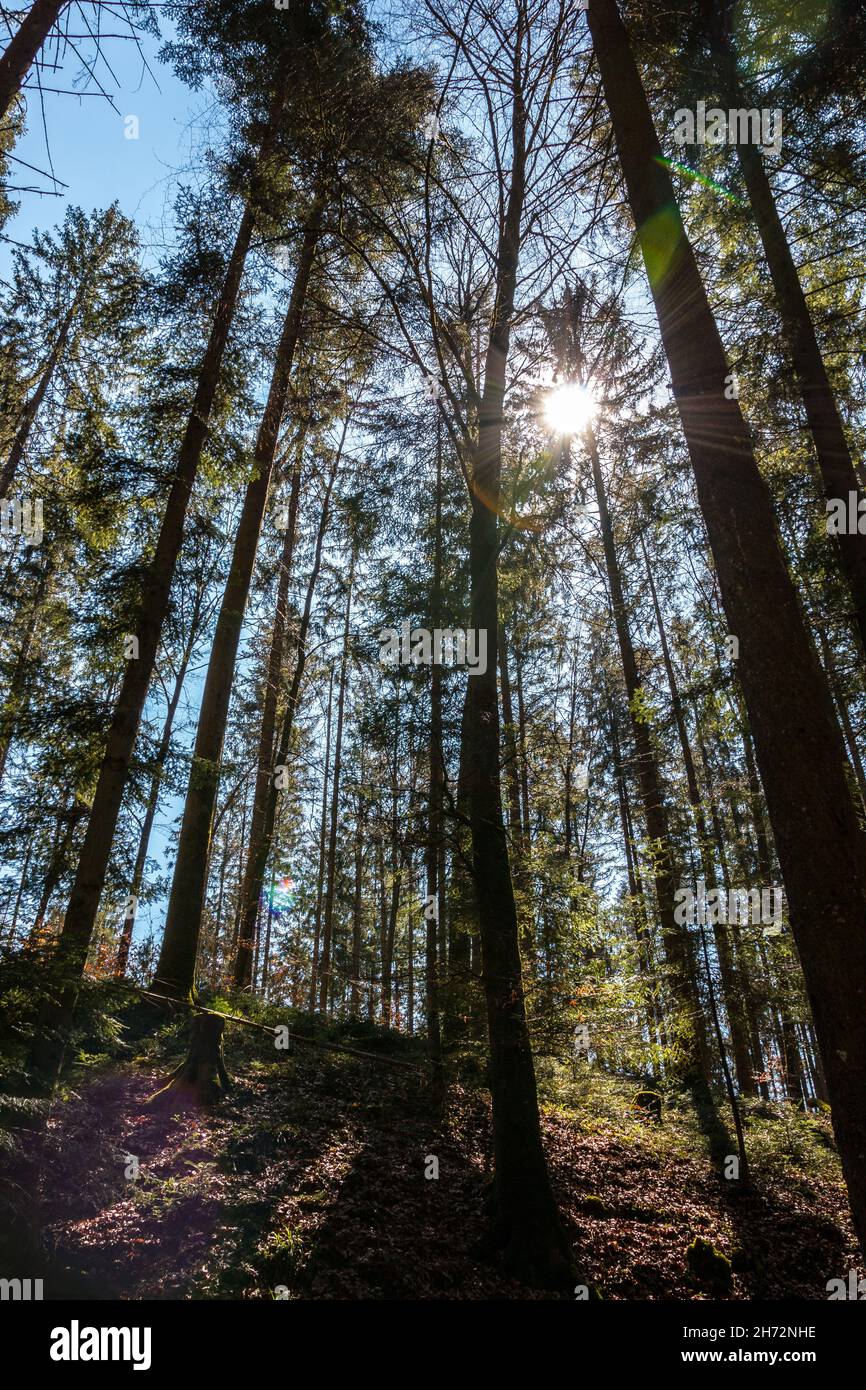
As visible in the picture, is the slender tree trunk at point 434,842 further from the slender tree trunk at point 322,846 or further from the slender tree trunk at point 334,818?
the slender tree trunk at point 322,846

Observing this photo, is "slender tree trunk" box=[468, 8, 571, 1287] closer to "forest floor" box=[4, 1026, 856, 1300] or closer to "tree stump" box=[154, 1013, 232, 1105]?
"forest floor" box=[4, 1026, 856, 1300]

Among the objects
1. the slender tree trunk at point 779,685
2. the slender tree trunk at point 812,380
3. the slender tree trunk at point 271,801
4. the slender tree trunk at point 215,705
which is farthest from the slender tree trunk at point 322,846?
the slender tree trunk at point 779,685

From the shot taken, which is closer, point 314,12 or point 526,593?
point 314,12

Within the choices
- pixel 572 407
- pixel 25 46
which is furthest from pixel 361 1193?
pixel 25 46

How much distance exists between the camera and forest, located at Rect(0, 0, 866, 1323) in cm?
454

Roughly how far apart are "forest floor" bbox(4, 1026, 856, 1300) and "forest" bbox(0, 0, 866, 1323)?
0.04 meters

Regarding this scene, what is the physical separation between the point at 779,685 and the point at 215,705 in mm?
8565

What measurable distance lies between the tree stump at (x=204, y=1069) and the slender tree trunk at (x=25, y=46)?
8.44 metres

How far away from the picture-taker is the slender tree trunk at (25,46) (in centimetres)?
547

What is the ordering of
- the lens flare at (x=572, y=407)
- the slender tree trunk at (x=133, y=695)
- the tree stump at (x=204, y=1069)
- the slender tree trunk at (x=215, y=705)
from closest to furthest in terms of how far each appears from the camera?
the slender tree trunk at (x=133, y=695) → the tree stump at (x=204, y=1069) → the lens flare at (x=572, y=407) → the slender tree trunk at (x=215, y=705)
